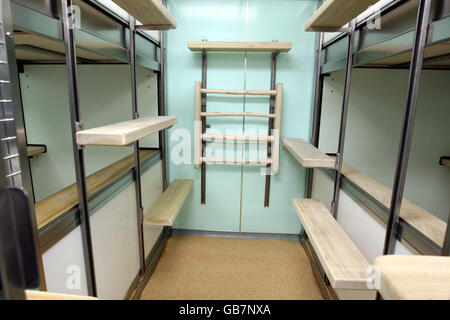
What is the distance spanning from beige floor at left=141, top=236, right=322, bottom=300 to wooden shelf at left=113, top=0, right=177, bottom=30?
1717 mm

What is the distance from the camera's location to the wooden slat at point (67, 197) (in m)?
1.01

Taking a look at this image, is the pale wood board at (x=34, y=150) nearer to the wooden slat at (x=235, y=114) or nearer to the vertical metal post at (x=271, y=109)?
the wooden slat at (x=235, y=114)

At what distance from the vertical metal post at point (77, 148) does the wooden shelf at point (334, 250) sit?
3.47 ft

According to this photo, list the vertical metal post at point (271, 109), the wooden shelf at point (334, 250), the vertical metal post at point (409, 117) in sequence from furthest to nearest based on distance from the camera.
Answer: the vertical metal post at point (271, 109), the wooden shelf at point (334, 250), the vertical metal post at point (409, 117)

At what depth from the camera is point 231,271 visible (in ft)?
7.00

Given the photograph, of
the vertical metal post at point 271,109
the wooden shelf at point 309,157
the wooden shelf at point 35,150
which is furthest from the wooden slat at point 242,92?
the wooden shelf at point 35,150

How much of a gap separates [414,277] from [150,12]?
1.55 metres

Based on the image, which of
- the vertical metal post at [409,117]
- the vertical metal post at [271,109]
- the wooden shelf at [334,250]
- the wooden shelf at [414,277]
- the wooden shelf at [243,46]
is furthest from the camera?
the vertical metal post at [271,109]

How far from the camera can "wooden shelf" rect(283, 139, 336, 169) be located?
1.66m

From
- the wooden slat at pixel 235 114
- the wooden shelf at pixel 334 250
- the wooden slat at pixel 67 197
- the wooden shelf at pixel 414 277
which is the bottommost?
the wooden shelf at pixel 334 250

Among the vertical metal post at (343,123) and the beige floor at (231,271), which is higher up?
the vertical metal post at (343,123)

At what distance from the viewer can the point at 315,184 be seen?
2.34 metres

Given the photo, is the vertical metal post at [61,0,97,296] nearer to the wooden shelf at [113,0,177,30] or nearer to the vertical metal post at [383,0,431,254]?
the wooden shelf at [113,0,177,30]

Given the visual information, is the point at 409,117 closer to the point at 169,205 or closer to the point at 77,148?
the point at 77,148
